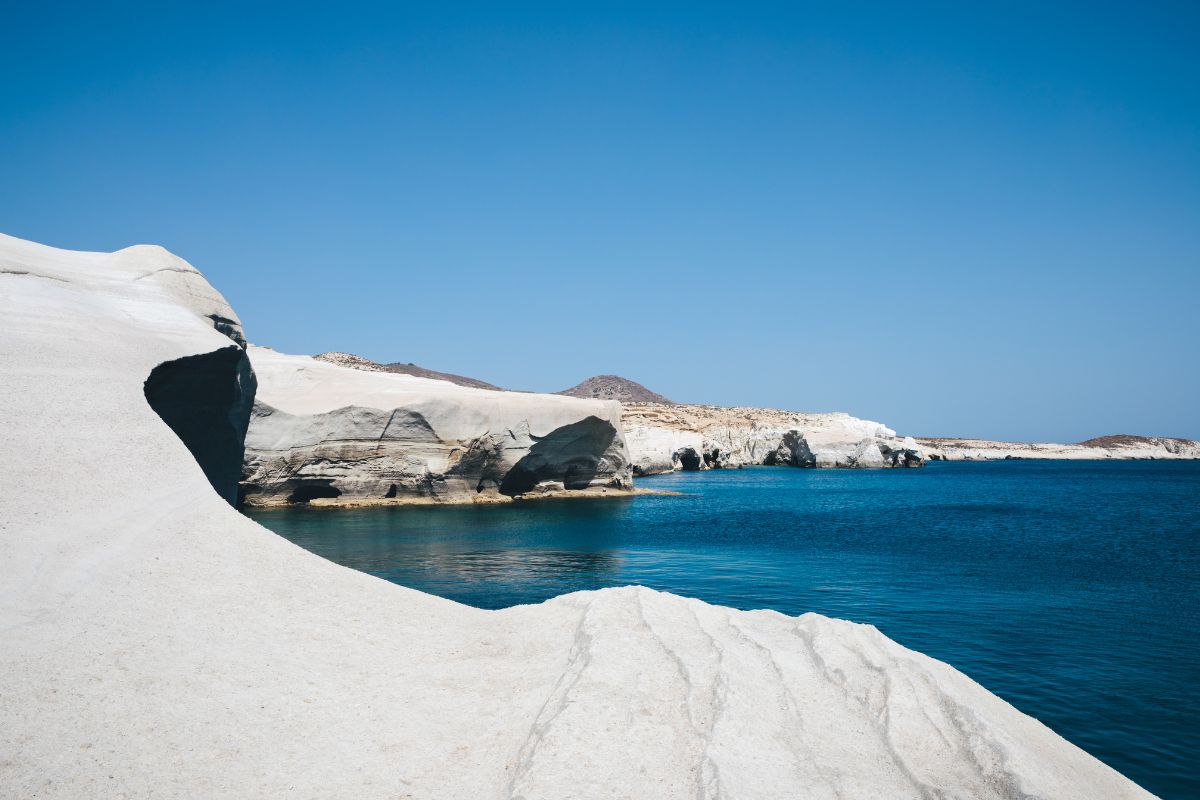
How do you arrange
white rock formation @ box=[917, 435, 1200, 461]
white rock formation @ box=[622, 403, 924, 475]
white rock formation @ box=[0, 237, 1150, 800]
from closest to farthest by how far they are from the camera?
1. white rock formation @ box=[0, 237, 1150, 800]
2. white rock formation @ box=[622, 403, 924, 475]
3. white rock formation @ box=[917, 435, 1200, 461]

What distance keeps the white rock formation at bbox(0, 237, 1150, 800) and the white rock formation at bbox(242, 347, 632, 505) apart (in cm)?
2901

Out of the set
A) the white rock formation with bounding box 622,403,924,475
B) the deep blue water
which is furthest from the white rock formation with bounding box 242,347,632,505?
the white rock formation with bounding box 622,403,924,475

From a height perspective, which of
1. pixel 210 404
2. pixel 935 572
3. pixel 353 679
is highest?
pixel 210 404

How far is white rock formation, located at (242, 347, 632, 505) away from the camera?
35.8 m

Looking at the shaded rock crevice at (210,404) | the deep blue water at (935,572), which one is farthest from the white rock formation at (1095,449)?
the shaded rock crevice at (210,404)

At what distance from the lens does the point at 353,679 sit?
18.5 ft

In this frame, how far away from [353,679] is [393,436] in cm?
3311

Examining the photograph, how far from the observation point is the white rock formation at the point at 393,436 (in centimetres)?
3584

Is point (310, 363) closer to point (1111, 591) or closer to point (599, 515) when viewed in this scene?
point (599, 515)

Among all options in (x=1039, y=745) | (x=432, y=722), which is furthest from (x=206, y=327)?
(x=1039, y=745)

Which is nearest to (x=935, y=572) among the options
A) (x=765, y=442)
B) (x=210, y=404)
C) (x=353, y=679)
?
(x=210, y=404)

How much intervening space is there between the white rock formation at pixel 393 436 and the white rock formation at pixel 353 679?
2901cm

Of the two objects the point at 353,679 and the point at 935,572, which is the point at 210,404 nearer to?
the point at 353,679

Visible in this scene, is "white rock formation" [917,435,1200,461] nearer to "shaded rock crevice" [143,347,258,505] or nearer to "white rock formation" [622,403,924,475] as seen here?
"white rock formation" [622,403,924,475]
